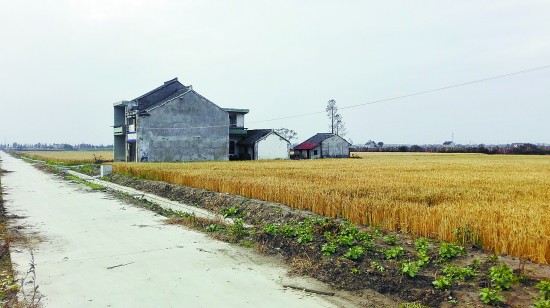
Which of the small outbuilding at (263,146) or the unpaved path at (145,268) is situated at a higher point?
the small outbuilding at (263,146)

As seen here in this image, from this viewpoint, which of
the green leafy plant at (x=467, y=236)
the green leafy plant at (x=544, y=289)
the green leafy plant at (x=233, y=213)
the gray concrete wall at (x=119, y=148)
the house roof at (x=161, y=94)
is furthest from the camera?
the gray concrete wall at (x=119, y=148)

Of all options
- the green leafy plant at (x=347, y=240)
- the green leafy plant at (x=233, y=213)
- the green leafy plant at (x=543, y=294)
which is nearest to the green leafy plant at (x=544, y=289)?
the green leafy plant at (x=543, y=294)

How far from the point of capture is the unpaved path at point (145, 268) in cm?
590

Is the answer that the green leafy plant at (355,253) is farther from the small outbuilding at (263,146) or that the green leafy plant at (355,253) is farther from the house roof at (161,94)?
the small outbuilding at (263,146)

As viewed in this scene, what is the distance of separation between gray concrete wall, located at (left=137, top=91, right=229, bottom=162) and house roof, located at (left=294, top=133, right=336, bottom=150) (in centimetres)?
1933

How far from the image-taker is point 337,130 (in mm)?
82250

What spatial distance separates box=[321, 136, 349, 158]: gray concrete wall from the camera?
65250mm

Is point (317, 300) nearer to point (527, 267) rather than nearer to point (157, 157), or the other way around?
point (527, 267)

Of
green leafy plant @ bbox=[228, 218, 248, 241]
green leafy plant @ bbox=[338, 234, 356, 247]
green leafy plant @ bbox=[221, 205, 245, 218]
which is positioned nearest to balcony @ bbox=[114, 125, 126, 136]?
green leafy plant @ bbox=[221, 205, 245, 218]

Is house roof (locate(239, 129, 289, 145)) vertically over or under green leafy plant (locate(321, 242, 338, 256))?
over

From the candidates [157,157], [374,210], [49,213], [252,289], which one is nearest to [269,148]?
[157,157]

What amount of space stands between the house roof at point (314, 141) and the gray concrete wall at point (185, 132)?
19.3 metres

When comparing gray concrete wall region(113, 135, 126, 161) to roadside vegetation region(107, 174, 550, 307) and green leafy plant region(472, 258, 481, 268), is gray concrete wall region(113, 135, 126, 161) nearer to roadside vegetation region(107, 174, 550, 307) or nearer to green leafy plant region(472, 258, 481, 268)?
→ roadside vegetation region(107, 174, 550, 307)

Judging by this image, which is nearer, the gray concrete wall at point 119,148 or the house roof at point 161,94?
the house roof at point 161,94
